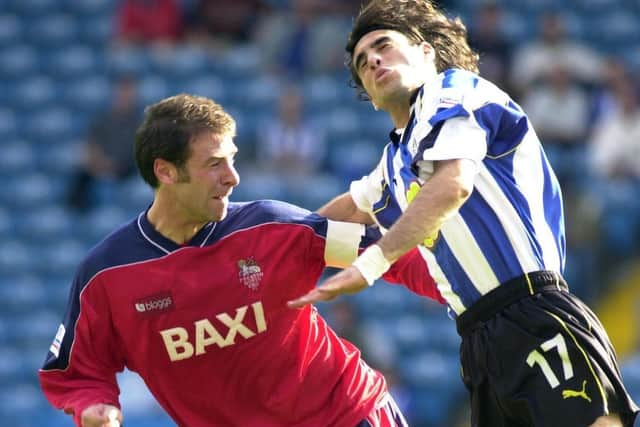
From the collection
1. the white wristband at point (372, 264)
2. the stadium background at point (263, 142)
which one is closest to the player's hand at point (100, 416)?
the white wristband at point (372, 264)

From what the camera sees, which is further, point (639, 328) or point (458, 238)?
point (639, 328)

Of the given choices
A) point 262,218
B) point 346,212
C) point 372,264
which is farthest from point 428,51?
point 372,264

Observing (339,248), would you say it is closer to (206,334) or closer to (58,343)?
(206,334)

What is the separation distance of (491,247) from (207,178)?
44.4 inches

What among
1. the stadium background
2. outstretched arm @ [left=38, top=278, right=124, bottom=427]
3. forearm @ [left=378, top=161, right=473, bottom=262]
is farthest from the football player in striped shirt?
the stadium background

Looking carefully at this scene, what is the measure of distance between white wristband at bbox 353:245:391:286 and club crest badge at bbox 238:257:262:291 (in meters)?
0.97

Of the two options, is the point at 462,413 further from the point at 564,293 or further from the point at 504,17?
the point at 564,293

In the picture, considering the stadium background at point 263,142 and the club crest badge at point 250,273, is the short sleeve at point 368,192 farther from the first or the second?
the stadium background at point 263,142

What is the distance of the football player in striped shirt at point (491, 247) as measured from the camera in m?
4.02

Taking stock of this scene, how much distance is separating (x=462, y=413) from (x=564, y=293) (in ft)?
17.9

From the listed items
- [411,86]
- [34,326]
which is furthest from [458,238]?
[34,326]

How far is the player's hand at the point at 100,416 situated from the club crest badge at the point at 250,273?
664 mm

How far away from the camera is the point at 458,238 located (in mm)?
4312

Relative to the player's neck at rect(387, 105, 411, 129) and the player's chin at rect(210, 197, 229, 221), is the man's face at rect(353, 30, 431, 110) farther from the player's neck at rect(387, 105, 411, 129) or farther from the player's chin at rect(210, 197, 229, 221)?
the player's chin at rect(210, 197, 229, 221)
